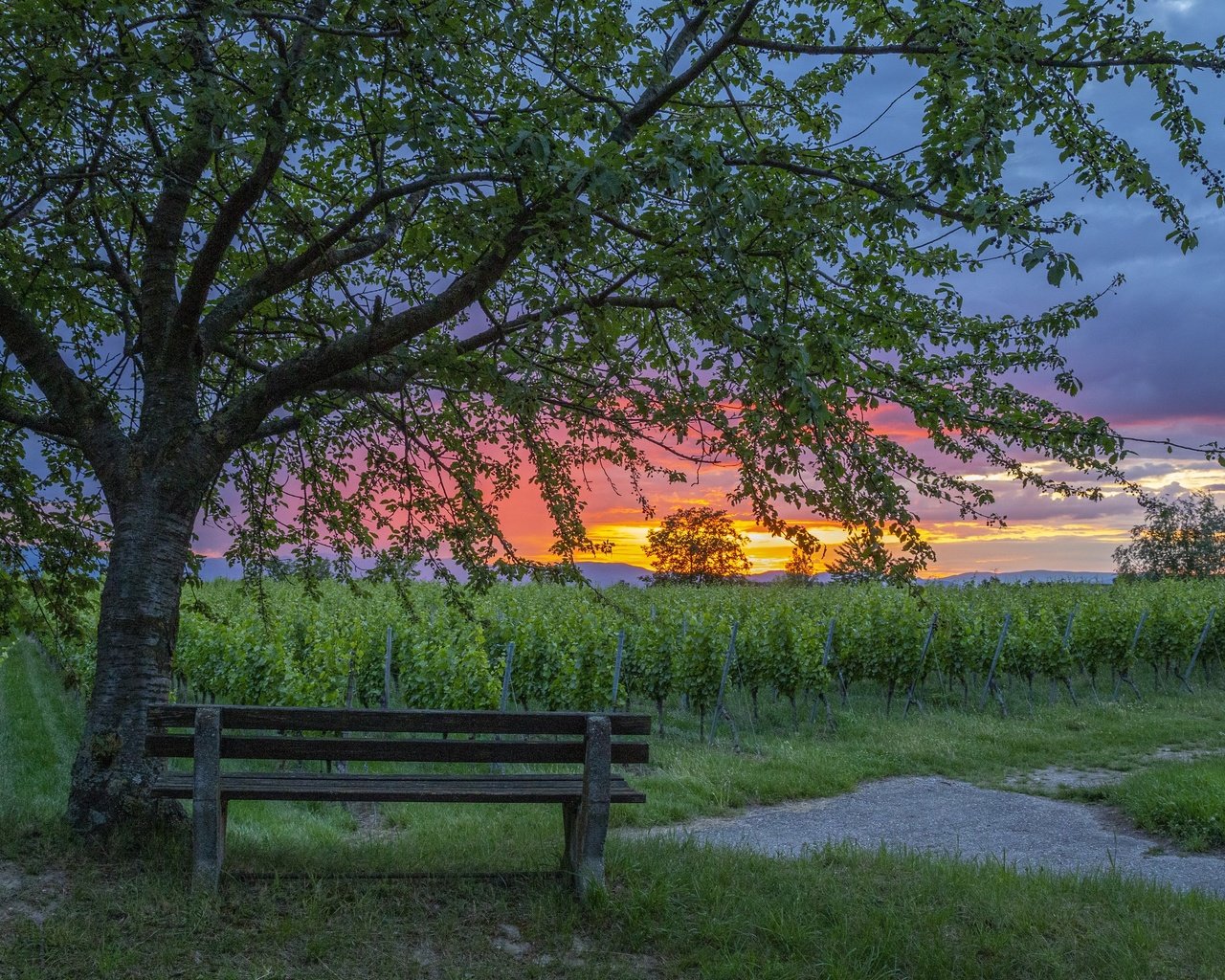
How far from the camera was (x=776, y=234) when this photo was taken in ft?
17.3

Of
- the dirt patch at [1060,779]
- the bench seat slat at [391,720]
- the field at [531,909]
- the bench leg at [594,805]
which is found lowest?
the dirt patch at [1060,779]

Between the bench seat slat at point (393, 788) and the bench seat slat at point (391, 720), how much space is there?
34 cm

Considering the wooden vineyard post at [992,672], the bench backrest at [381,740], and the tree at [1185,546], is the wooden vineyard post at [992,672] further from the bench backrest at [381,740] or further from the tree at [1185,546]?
the tree at [1185,546]

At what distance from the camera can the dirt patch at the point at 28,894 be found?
4383 millimetres

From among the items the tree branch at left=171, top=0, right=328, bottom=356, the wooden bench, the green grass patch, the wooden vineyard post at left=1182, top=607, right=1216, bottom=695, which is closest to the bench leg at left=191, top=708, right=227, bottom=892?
the wooden bench

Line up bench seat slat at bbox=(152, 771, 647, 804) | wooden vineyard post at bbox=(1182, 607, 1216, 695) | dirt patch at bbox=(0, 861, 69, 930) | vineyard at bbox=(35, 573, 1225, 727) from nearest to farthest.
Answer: dirt patch at bbox=(0, 861, 69, 930)
bench seat slat at bbox=(152, 771, 647, 804)
vineyard at bbox=(35, 573, 1225, 727)
wooden vineyard post at bbox=(1182, 607, 1216, 695)

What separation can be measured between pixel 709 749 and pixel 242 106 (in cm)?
1029

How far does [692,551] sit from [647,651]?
37.0m

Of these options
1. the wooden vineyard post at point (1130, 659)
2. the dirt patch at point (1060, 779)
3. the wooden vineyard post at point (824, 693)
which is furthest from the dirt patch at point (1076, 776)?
the wooden vineyard post at point (1130, 659)

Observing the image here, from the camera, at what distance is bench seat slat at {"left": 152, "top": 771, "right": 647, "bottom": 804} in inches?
194

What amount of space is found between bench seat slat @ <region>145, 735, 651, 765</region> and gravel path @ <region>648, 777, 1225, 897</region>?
2382mm

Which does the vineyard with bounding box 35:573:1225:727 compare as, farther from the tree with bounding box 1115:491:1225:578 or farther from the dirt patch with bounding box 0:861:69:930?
the tree with bounding box 1115:491:1225:578

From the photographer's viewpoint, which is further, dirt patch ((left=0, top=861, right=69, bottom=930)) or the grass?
dirt patch ((left=0, top=861, right=69, bottom=930))

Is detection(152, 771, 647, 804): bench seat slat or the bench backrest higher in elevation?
the bench backrest
